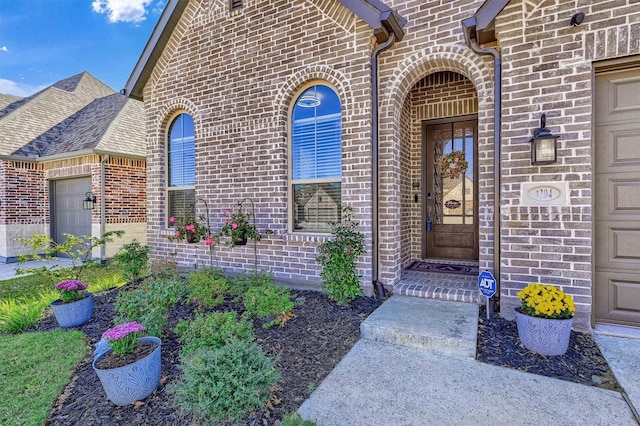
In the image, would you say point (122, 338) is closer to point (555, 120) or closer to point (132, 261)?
point (132, 261)

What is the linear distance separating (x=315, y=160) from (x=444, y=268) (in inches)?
107

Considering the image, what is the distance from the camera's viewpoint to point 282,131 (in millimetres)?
4926

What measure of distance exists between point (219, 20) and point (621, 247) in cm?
651

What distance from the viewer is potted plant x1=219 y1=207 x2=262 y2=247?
4.83 m

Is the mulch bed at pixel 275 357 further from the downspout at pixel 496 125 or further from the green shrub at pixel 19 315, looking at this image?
the downspout at pixel 496 125

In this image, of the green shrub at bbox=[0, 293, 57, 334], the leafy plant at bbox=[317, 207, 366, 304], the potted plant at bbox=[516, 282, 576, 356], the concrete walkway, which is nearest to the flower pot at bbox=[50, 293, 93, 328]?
the green shrub at bbox=[0, 293, 57, 334]

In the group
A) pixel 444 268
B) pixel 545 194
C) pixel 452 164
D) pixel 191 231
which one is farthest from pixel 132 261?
pixel 545 194

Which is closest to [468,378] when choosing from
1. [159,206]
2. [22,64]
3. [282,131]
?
[282,131]

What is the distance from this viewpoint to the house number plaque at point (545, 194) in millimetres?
3213

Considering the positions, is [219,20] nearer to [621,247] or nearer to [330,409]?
[330,409]

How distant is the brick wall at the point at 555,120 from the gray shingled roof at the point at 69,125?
9.34 metres

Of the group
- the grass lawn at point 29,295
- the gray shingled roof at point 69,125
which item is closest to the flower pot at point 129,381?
the grass lawn at point 29,295

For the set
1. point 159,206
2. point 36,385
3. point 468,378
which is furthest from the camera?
point 159,206

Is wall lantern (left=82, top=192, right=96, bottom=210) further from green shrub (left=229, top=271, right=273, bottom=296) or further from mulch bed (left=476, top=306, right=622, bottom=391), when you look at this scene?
mulch bed (left=476, top=306, right=622, bottom=391)
